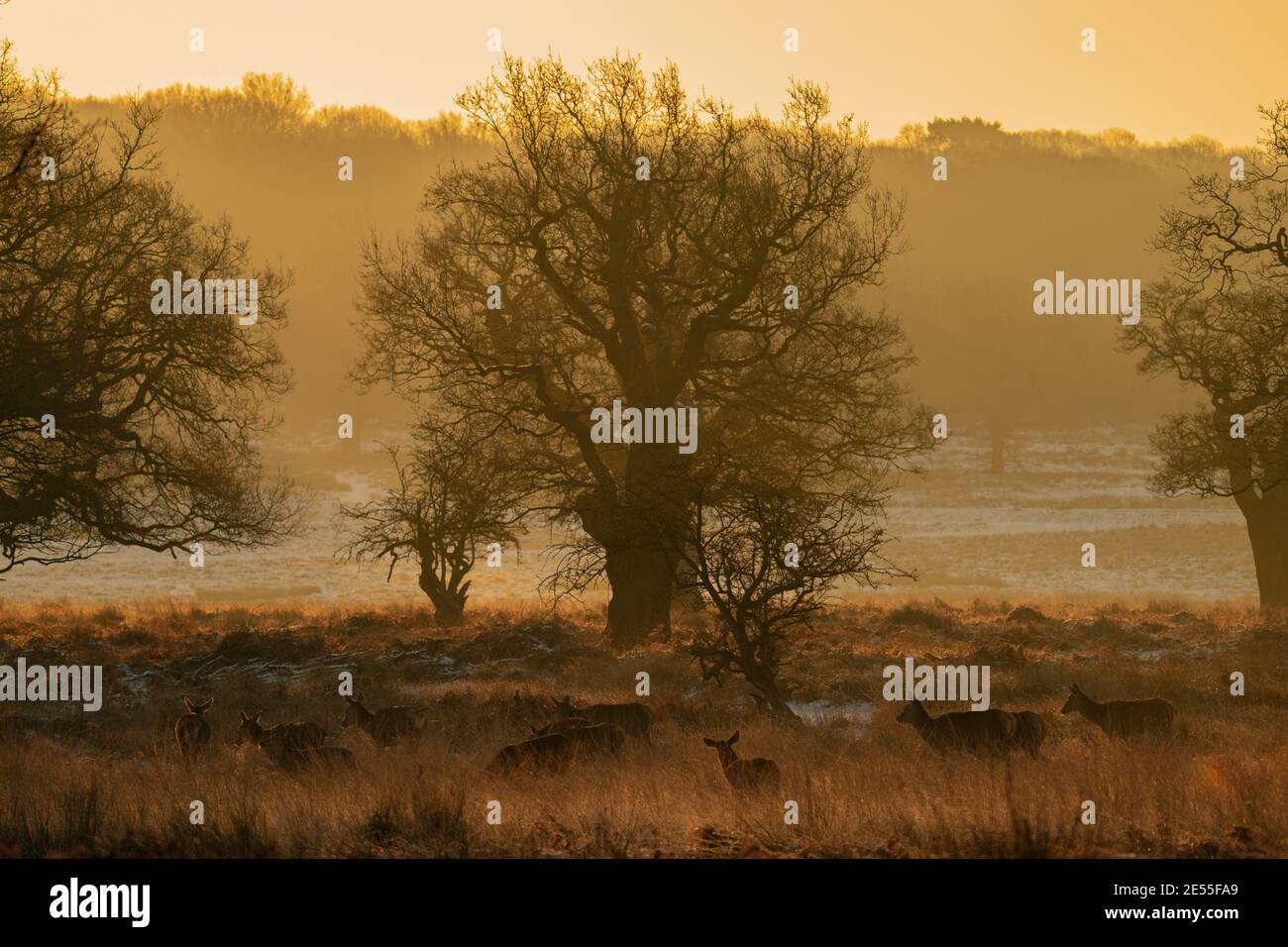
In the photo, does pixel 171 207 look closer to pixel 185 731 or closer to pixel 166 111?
pixel 185 731

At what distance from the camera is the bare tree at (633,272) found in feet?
81.4

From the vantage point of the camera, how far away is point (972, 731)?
535 inches

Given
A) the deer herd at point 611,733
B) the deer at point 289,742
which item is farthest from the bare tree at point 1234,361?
the deer at point 289,742

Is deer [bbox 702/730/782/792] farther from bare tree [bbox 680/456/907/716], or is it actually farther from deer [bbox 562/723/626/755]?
bare tree [bbox 680/456/907/716]

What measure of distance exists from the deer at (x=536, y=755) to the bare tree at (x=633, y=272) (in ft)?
36.1

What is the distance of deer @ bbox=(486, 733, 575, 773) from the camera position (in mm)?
12352

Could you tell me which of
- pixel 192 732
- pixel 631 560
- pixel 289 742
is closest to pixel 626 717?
pixel 289 742

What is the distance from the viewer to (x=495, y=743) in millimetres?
14594

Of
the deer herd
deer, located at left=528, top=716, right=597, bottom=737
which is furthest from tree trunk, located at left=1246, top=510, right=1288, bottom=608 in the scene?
deer, located at left=528, top=716, right=597, bottom=737

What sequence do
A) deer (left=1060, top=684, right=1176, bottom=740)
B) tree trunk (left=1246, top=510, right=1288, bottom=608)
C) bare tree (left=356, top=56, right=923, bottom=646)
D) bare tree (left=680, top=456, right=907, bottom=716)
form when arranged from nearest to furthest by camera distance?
1. deer (left=1060, top=684, right=1176, bottom=740)
2. bare tree (left=680, top=456, right=907, bottom=716)
3. bare tree (left=356, top=56, right=923, bottom=646)
4. tree trunk (left=1246, top=510, right=1288, bottom=608)

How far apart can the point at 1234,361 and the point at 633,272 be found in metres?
13.9

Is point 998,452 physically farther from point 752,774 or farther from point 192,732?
point 752,774

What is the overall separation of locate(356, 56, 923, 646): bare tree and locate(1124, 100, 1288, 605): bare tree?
21.7 feet
